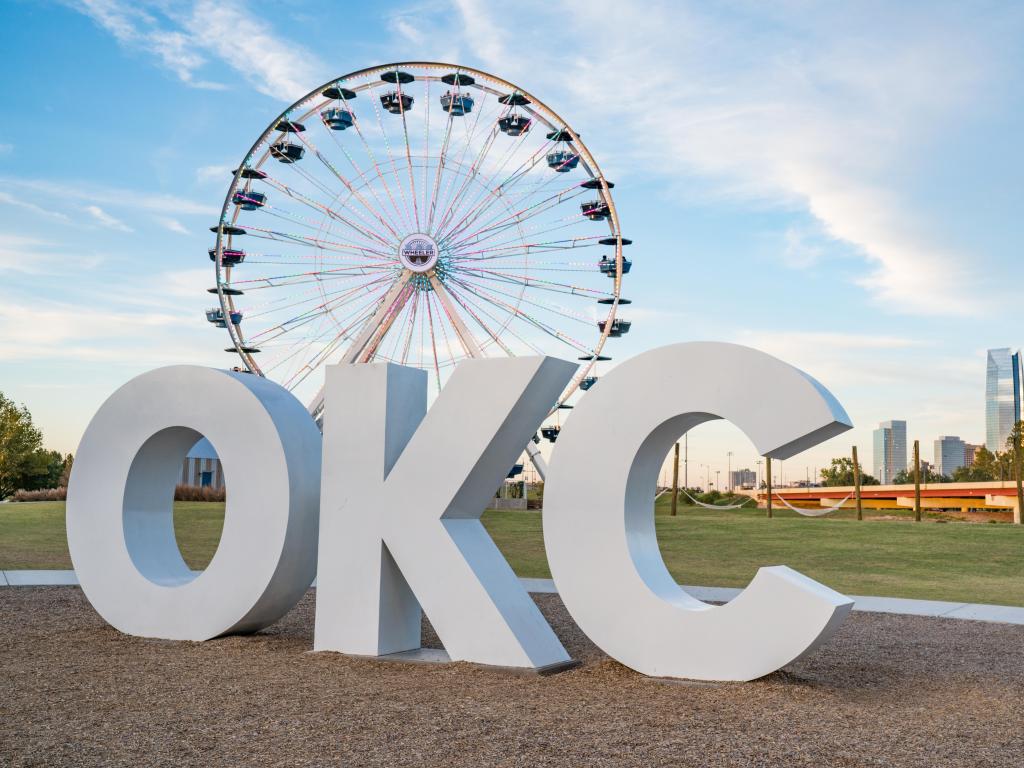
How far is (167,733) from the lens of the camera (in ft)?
16.4

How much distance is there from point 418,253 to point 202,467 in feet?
80.1

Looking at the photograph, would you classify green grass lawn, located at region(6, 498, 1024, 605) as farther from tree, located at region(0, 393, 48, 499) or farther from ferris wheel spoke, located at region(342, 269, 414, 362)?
tree, located at region(0, 393, 48, 499)

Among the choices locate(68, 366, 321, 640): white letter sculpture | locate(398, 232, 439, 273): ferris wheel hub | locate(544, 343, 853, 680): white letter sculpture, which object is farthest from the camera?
locate(398, 232, 439, 273): ferris wheel hub

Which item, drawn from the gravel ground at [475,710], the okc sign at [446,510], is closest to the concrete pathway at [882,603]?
the gravel ground at [475,710]

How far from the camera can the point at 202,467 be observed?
43219 millimetres

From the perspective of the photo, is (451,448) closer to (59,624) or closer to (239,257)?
(59,624)

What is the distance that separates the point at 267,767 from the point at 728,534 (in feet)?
59.7

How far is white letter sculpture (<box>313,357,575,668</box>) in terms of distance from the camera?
691cm

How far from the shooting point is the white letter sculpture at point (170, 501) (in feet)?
25.4

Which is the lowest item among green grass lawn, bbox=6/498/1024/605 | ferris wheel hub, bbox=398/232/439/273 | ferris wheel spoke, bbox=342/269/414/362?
green grass lawn, bbox=6/498/1024/605

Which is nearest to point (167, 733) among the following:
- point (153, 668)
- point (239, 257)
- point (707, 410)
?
point (153, 668)

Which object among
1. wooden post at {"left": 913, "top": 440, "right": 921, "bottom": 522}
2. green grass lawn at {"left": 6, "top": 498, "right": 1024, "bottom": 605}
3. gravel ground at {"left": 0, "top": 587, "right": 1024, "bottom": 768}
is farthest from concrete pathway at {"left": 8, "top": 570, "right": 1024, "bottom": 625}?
wooden post at {"left": 913, "top": 440, "right": 921, "bottom": 522}

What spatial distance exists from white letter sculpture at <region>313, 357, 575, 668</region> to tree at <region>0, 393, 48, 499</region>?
4283 centimetres

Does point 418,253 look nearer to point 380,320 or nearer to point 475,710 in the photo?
point 380,320
